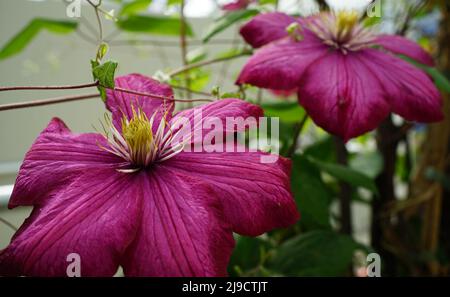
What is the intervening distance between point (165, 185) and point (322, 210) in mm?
271

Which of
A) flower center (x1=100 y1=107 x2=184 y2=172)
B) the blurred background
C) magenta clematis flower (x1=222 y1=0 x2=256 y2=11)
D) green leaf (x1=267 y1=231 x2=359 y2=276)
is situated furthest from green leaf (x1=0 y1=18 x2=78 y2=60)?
green leaf (x1=267 y1=231 x2=359 y2=276)

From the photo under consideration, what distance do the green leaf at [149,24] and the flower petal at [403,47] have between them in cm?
31

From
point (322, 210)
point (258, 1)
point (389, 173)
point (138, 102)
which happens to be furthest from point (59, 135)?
point (389, 173)

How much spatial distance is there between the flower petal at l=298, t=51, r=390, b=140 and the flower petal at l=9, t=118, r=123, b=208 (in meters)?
0.17

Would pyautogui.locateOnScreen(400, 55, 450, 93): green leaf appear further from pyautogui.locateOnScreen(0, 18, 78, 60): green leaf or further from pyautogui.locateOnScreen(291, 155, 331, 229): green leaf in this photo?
pyautogui.locateOnScreen(0, 18, 78, 60): green leaf

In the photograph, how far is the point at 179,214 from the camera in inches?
11.8

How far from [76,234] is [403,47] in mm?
413

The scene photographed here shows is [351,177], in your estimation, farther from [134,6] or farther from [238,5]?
[134,6]

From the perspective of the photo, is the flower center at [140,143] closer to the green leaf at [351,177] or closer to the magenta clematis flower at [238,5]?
the green leaf at [351,177]

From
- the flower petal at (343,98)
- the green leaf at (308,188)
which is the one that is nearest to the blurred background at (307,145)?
the green leaf at (308,188)

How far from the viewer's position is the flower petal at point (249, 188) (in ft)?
1.00

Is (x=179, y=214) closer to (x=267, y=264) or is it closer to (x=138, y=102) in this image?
(x=138, y=102)

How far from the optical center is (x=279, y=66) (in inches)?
16.3

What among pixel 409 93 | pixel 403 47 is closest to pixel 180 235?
pixel 409 93
